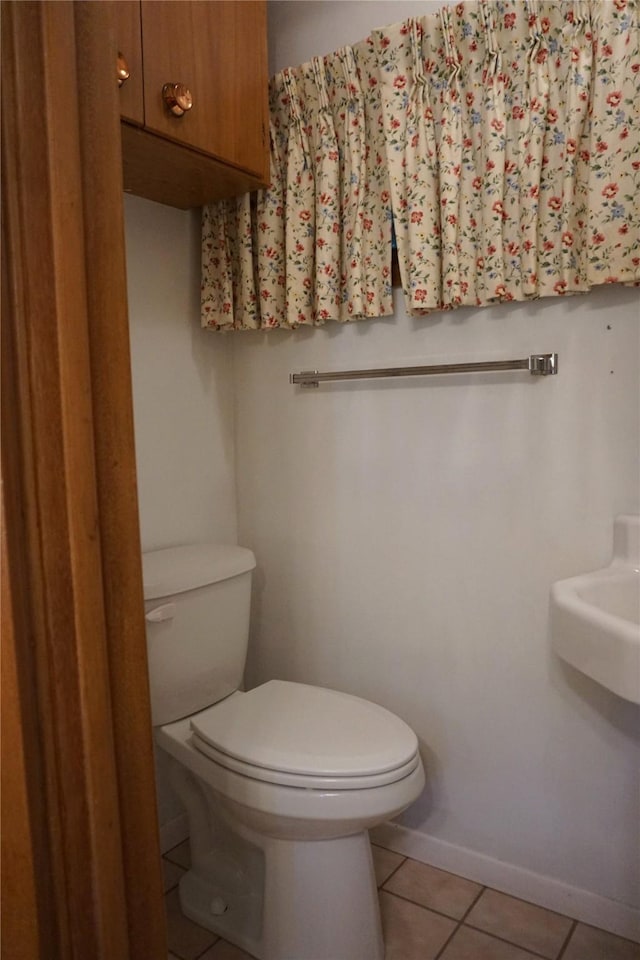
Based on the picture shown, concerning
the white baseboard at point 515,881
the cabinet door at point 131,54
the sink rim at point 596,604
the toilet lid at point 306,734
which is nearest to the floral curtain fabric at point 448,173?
the cabinet door at point 131,54

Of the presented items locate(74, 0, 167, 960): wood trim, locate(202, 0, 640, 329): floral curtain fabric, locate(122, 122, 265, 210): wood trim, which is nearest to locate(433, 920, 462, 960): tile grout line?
locate(74, 0, 167, 960): wood trim

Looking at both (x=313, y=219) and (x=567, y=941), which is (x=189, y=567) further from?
(x=567, y=941)

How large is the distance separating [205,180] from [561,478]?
112cm

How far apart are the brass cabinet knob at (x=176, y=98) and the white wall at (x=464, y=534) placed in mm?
512

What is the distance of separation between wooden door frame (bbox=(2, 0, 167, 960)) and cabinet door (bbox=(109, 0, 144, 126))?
2.94 ft

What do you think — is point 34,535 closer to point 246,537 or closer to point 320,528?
point 320,528

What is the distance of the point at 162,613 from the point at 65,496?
1.04 m

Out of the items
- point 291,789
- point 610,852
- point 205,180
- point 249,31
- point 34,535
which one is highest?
point 249,31

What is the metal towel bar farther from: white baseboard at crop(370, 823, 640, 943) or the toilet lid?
white baseboard at crop(370, 823, 640, 943)

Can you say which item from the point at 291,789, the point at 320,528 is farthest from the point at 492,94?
the point at 291,789

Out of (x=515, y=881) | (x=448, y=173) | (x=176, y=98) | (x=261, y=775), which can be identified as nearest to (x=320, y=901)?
(x=261, y=775)

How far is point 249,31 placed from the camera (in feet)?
5.14

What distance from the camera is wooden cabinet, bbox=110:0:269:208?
133 cm

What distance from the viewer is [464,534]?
1.60m
